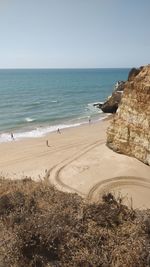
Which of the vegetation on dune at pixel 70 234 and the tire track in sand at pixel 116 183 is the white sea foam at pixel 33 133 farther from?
the vegetation on dune at pixel 70 234

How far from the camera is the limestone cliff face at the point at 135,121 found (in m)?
22.4

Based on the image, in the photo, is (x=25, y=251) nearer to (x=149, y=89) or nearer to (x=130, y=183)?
(x=130, y=183)

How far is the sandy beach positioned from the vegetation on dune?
5.96 metres

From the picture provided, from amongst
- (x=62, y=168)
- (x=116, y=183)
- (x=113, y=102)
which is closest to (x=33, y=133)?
(x=62, y=168)

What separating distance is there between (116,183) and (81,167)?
392 centimetres

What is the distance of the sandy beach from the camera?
19.8m

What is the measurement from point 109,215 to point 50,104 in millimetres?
54112

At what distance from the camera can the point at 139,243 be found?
24.0 ft

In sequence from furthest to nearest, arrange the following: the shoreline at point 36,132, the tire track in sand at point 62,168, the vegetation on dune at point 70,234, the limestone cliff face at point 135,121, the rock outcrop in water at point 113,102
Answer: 1. the rock outcrop in water at point 113,102
2. the shoreline at point 36,132
3. the limestone cliff face at point 135,121
4. the tire track in sand at point 62,168
5. the vegetation on dune at point 70,234

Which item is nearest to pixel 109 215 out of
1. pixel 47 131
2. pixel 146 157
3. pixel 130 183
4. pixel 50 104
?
pixel 130 183

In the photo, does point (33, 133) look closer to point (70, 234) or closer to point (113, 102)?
point (113, 102)

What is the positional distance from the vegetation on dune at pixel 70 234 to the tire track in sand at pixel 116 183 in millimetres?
10138

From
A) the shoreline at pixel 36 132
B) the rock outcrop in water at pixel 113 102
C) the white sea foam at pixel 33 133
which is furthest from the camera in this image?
the rock outcrop in water at pixel 113 102

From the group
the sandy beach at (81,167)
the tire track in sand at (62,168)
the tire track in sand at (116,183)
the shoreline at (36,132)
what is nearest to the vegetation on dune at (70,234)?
the sandy beach at (81,167)
